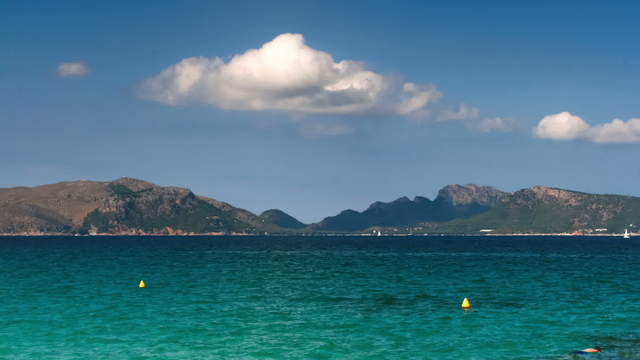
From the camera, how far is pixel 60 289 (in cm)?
8744

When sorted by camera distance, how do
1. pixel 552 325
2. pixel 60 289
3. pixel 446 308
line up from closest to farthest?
pixel 552 325, pixel 446 308, pixel 60 289

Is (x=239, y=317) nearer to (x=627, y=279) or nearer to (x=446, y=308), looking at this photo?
(x=446, y=308)

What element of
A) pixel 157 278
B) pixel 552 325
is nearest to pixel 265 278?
pixel 157 278

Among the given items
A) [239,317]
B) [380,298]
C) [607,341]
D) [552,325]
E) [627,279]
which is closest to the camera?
[607,341]

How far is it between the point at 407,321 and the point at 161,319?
22342 millimetres

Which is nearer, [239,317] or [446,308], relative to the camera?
[239,317]

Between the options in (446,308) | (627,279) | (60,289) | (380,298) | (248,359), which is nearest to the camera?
(248,359)

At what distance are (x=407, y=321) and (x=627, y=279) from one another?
2572 inches

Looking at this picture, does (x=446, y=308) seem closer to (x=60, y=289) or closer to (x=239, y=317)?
(x=239, y=317)

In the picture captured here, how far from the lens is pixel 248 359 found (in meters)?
43.2

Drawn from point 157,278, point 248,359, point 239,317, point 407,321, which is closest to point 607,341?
point 407,321

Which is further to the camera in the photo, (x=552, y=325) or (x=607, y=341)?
(x=552, y=325)

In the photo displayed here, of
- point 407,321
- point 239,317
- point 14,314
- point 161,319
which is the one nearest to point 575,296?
point 407,321

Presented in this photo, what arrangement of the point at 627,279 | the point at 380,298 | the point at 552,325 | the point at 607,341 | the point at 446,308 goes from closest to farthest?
the point at 607,341
the point at 552,325
the point at 446,308
the point at 380,298
the point at 627,279
